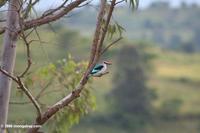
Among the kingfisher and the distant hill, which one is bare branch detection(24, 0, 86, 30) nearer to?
the kingfisher

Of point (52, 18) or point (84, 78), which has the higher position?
point (52, 18)

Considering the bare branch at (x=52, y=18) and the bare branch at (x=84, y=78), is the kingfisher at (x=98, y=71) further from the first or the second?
the bare branch at (x=52, y=18)

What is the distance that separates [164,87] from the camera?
3541 cm

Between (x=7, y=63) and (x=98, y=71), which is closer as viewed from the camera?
(x=98, y=71)

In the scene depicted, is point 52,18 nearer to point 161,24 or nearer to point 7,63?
point 7,63

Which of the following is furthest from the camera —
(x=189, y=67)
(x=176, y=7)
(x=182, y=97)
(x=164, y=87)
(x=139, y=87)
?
(x=176, y=7)

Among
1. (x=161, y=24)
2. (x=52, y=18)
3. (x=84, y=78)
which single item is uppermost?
(x=52, y=18)

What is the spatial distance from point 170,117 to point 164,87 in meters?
5.35

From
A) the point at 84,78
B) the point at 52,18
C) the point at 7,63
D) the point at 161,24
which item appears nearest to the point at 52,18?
the point at 52,18

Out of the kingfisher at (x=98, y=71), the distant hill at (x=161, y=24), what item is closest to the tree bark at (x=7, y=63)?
the kingfisher at (x=98, y=71)

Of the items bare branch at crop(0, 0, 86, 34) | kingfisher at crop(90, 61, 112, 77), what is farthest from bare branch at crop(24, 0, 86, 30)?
kingfisher at crop(90, 61, 112, 77)

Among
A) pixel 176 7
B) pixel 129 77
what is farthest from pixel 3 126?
pixel 176 7

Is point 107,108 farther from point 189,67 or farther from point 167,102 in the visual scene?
point 189,67

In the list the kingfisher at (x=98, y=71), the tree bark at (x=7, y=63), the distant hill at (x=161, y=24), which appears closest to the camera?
the kingfisher at (x=98, y=71)
